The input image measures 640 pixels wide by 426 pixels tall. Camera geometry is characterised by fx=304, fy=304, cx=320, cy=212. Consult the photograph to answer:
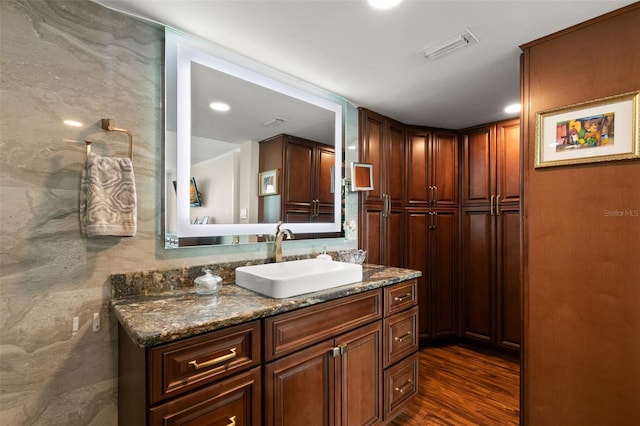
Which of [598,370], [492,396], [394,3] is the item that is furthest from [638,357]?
[394,3]

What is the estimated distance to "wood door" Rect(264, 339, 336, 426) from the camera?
48.9 inches

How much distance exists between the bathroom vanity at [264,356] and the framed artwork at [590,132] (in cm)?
105

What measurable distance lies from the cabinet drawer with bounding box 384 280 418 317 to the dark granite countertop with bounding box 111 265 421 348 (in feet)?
0.72

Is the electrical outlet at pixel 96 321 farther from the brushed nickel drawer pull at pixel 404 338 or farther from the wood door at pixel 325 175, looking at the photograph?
the brushed nickel drawer pull at pixel 404 338

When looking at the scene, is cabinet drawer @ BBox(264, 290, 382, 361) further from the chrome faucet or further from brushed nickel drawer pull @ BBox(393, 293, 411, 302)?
the chrome faucet

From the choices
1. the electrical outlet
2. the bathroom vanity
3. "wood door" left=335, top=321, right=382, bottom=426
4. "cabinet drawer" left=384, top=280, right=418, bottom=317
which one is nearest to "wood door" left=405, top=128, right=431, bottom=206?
"cabinet drawer" left=384, top=280, right=418, bottom=317

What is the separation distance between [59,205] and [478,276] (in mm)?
3182

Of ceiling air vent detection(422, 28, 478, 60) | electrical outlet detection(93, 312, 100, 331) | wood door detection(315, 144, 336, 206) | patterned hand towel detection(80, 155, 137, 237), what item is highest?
ceiling air vent detection(422, 28, 478, 60)

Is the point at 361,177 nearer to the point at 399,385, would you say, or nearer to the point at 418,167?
the point at 418,167

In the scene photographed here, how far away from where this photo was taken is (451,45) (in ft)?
5.35

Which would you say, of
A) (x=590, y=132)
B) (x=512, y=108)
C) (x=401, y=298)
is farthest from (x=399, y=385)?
(x=512, y=108)

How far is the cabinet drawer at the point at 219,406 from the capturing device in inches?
38.7

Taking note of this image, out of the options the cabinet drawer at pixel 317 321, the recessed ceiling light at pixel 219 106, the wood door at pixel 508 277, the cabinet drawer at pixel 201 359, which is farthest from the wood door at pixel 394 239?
the cabinet drawer at pixel 201 359

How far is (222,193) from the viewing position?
174cm
